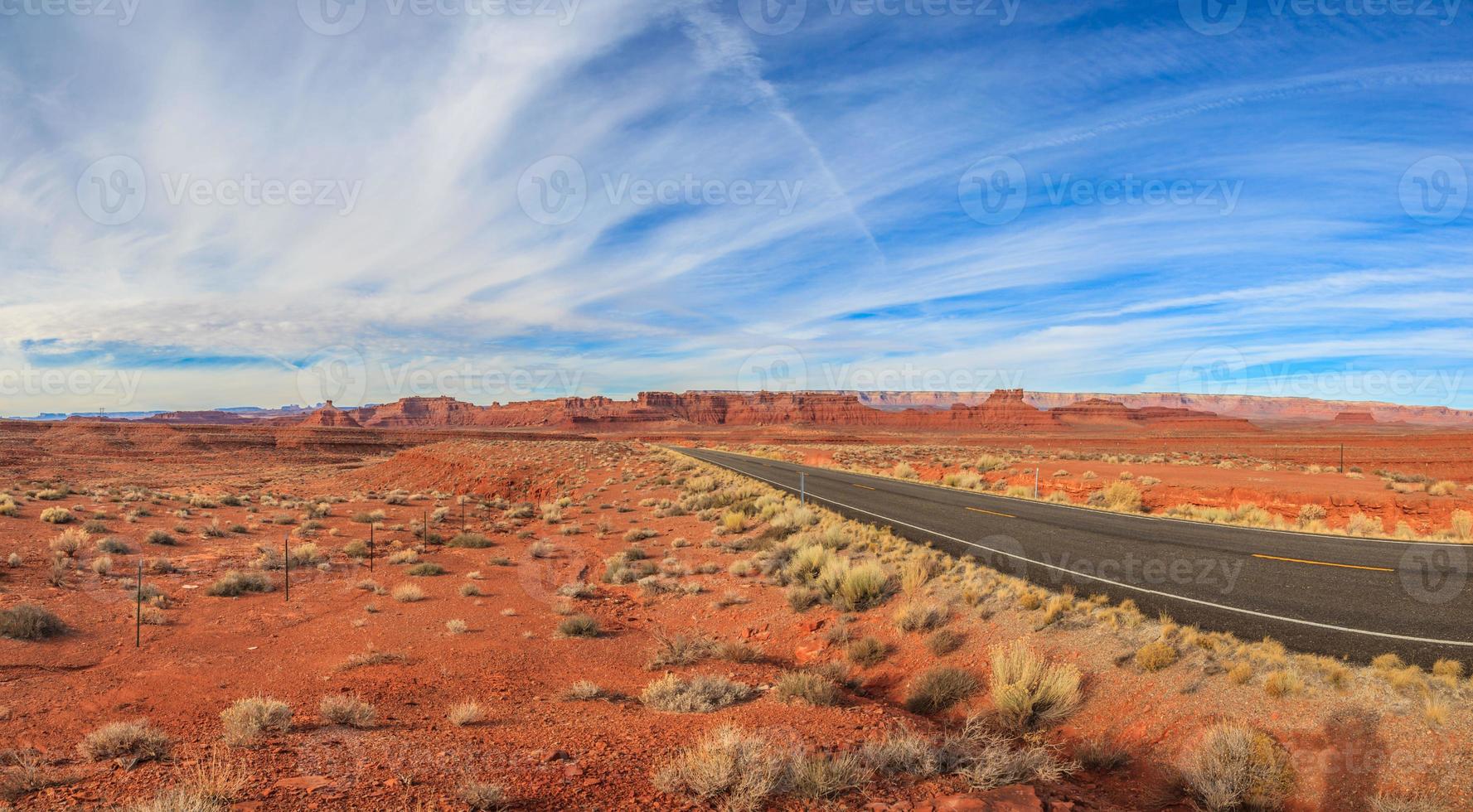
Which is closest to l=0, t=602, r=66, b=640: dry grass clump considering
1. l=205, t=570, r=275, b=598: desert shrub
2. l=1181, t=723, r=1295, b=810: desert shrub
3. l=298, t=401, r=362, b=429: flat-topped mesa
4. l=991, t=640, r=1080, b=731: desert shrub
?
l=205, t=570, r=275, b=598: desert shrub

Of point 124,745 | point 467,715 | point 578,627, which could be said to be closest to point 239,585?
point 578,627

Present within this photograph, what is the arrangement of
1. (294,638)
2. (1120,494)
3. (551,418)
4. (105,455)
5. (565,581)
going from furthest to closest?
(551,418) < (105,455) < (1120,494) < (565,581) < (294,638)

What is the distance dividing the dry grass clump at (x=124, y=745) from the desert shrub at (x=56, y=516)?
18033 millimetres

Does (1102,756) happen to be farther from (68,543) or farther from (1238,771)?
(68,543)

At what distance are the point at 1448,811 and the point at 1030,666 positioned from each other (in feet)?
9.54

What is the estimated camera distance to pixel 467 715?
632cm

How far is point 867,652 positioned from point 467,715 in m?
4.99

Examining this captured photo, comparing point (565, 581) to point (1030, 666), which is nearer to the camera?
point (1030, 666)

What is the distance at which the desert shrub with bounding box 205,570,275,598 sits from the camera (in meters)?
12.4

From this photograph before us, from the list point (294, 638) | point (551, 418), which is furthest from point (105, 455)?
point (551, 418)

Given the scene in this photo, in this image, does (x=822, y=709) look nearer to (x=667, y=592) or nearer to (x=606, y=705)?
(x=606, y=705)

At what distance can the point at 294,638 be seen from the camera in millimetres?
10102

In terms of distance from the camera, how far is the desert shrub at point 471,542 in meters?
18.1

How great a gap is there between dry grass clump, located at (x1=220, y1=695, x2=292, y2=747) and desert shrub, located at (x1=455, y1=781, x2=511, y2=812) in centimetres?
287
